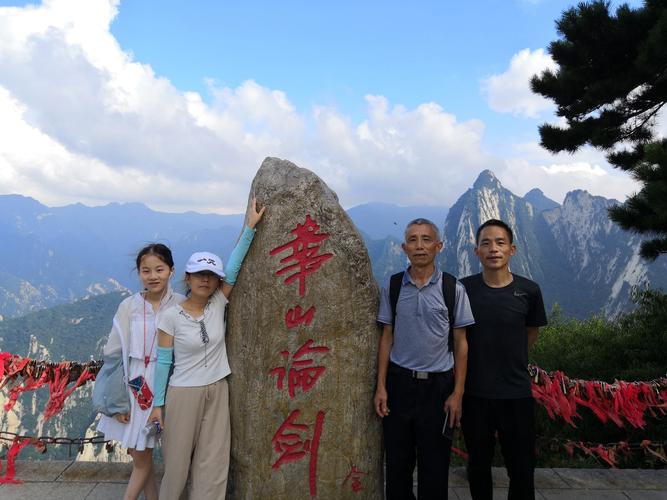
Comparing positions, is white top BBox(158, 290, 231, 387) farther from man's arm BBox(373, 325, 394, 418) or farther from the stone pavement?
the stone pavement

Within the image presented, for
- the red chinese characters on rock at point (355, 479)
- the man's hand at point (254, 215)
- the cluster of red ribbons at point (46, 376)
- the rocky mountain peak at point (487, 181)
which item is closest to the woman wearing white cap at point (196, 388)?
the man's hand at point (254, 215)

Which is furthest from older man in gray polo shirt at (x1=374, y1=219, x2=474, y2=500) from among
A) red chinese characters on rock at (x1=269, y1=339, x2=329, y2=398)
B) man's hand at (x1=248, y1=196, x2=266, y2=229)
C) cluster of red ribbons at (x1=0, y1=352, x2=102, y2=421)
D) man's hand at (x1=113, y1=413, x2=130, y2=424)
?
cluster of red ribbons at (x1=0, y1=352, x2=102, y2=421)

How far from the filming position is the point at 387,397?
2621 millimetres

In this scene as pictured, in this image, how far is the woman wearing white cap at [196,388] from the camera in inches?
96.6

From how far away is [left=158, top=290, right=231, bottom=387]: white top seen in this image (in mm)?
2451

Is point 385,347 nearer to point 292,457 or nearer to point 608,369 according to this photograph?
point 292,457

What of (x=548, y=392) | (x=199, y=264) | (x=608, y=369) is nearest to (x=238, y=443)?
(x=199, y=264)

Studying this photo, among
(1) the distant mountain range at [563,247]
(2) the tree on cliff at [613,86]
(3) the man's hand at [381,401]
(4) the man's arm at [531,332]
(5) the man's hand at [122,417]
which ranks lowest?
(5) the man's hand at [122,417]

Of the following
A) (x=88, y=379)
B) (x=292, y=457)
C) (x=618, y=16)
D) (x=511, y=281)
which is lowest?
(x=292, y=457)

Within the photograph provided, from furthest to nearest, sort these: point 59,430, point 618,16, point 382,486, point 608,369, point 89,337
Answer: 1. point 89,337
2. point 59,430
3. point 608,369
4. point 618,16
5. point 382,486

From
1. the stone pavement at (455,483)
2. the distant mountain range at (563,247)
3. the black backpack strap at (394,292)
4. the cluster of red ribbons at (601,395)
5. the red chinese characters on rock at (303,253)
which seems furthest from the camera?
the distant mountain range at (563,247)

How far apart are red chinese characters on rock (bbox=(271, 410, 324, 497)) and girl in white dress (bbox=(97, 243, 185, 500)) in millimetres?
693

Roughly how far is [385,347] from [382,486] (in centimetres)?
95

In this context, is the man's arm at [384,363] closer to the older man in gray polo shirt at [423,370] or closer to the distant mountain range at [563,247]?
the older man in gray polo shirt at [423,370]
